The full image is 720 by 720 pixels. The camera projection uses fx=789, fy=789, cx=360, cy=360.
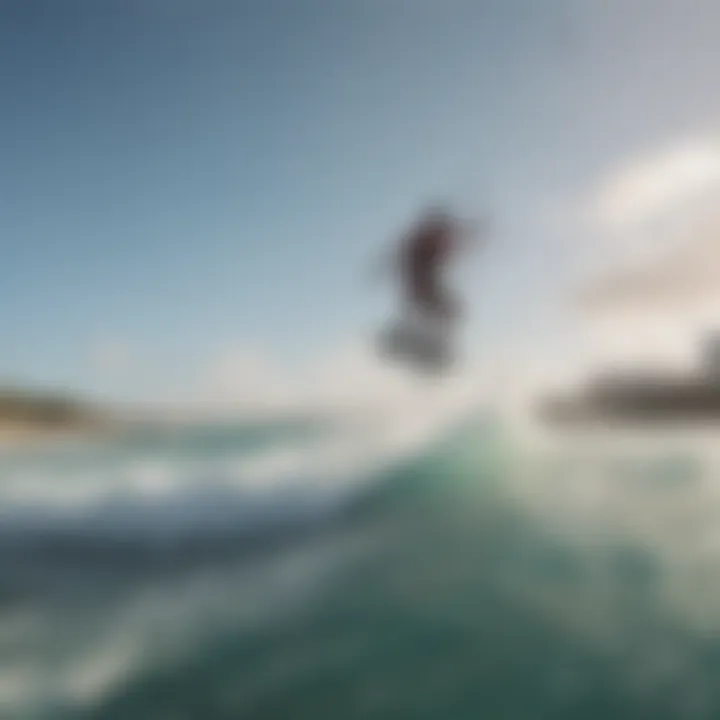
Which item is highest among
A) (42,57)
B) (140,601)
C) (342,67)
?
(42,57)

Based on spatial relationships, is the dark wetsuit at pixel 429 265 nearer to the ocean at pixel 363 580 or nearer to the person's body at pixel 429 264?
the person's body at pixel 429 264

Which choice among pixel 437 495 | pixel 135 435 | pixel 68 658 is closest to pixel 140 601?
pixel 68 658

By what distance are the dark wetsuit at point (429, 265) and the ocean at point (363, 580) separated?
0.96 ft

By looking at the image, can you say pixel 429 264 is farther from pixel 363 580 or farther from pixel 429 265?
pixel 363 580

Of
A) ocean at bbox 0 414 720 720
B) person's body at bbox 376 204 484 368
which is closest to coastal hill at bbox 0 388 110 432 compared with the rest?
ocean at bbox 0 414 720 720

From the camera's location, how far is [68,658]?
1.79 metres

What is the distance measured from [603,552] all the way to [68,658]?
4.06 feet

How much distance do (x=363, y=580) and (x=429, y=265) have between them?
76cm

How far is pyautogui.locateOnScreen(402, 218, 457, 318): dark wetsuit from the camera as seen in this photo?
1.89m

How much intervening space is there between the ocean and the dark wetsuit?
293mm

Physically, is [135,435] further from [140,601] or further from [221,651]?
[221,651]

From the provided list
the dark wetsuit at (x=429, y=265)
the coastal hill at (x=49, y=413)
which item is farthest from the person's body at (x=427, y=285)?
the coastal hill at (x=49, y=413)

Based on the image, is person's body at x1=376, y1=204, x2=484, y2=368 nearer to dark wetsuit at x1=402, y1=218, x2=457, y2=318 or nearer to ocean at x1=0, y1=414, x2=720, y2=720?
dark wetsuit at x1=402, y1=218, x2=457, y2=318

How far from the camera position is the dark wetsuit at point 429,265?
1890 mm
